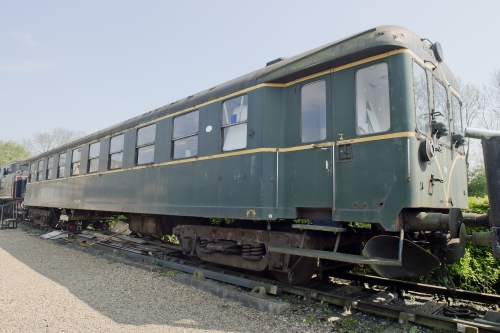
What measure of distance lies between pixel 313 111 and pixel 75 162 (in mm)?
10204

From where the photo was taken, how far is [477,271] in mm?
6762

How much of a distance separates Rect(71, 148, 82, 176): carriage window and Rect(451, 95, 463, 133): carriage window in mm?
11162

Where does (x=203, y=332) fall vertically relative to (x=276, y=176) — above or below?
below

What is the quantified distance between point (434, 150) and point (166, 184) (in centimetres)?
517

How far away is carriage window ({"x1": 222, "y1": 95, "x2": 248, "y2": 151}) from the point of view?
6102mm

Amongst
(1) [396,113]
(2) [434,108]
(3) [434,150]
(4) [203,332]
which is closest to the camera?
(4) [203,332]

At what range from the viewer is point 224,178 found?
6.28 metres

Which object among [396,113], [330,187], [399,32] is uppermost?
[399,32]

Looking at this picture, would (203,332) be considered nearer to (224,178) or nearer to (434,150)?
(224,178)

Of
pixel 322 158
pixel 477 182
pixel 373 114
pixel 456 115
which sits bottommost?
pixel 322 158

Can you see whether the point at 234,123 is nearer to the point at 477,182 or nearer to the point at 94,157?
the point at 94,157

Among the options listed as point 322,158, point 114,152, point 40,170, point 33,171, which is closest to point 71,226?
point 40,170

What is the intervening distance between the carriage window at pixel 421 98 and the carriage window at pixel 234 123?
103 inches

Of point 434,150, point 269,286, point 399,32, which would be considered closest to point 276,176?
point 269,286
